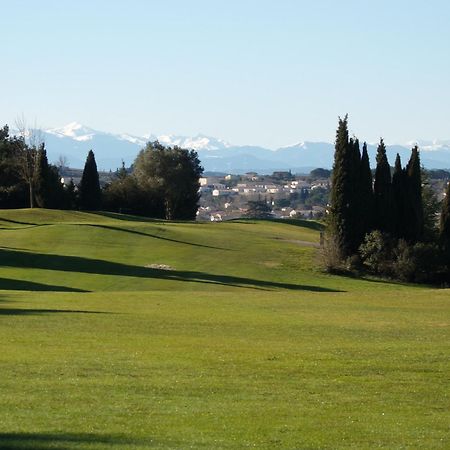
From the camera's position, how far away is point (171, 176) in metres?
119

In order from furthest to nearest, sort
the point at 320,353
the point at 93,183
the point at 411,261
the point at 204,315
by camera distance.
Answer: the point at 93,183 < the point at 411,261 < the point at 204,315 < the point at 320,353

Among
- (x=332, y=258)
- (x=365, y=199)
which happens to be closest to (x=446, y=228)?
(x=365, y=199)

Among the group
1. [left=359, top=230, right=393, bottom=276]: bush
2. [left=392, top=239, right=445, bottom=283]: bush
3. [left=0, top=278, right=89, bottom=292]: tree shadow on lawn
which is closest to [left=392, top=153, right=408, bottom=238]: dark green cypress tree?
[left=359, top=230, right=393, bottom=276]: bush

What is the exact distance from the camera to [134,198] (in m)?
113

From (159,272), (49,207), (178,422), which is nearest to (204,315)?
(178,422)

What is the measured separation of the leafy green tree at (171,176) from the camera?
118 metres

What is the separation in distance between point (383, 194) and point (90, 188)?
146 ft

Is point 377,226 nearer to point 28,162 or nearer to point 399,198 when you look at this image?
point 399,198

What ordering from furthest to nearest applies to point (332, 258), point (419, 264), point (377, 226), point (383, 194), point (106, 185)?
point (106, 185) < point (383, 194) < point (377, 226) < point (332, 258) < point (419, 264)

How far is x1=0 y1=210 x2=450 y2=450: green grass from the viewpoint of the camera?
13.8 meters

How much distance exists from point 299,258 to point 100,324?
3863 centimetres

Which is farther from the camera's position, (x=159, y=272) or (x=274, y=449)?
Answer: (x=159, y=272)

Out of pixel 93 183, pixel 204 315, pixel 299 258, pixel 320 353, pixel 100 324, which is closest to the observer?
pixel 320 353

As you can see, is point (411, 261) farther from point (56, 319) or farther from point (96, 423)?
point (96, 423)
